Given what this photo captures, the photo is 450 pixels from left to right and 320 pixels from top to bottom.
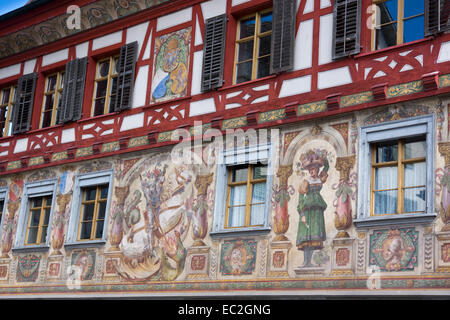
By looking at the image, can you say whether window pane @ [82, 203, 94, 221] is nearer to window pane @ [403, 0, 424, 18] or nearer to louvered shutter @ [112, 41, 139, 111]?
louvered shutter @ [112, 41, 139, 111]

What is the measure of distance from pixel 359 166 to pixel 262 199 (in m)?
1.93

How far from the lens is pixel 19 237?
632 inches

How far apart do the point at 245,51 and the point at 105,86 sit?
12.3 feet

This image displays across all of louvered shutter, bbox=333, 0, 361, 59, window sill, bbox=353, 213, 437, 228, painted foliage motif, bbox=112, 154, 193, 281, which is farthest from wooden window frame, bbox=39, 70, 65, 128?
window sill, bbox=353, 213, 437, 228

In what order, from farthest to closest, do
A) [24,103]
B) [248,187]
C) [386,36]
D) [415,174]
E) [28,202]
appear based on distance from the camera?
[24,103] < [28,202] < [248,187] < [386,36] < [415,174]

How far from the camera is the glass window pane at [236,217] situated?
1248cm

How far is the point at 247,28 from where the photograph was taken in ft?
45.1

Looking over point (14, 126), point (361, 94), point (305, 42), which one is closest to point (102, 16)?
point (14, 126)

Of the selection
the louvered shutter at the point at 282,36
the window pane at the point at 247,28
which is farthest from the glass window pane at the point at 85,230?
the louvered shutter at the point at 282,36

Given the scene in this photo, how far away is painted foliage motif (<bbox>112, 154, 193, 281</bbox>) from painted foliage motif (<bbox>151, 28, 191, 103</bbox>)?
4.31ft

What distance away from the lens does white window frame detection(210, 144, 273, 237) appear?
1205 cm

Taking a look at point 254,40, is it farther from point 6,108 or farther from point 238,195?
point 6,108

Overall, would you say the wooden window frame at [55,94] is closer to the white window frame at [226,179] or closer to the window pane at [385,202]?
the white window frame at [226,179]

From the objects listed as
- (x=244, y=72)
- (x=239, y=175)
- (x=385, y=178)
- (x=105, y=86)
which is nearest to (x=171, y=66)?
(x=244, y=72)
